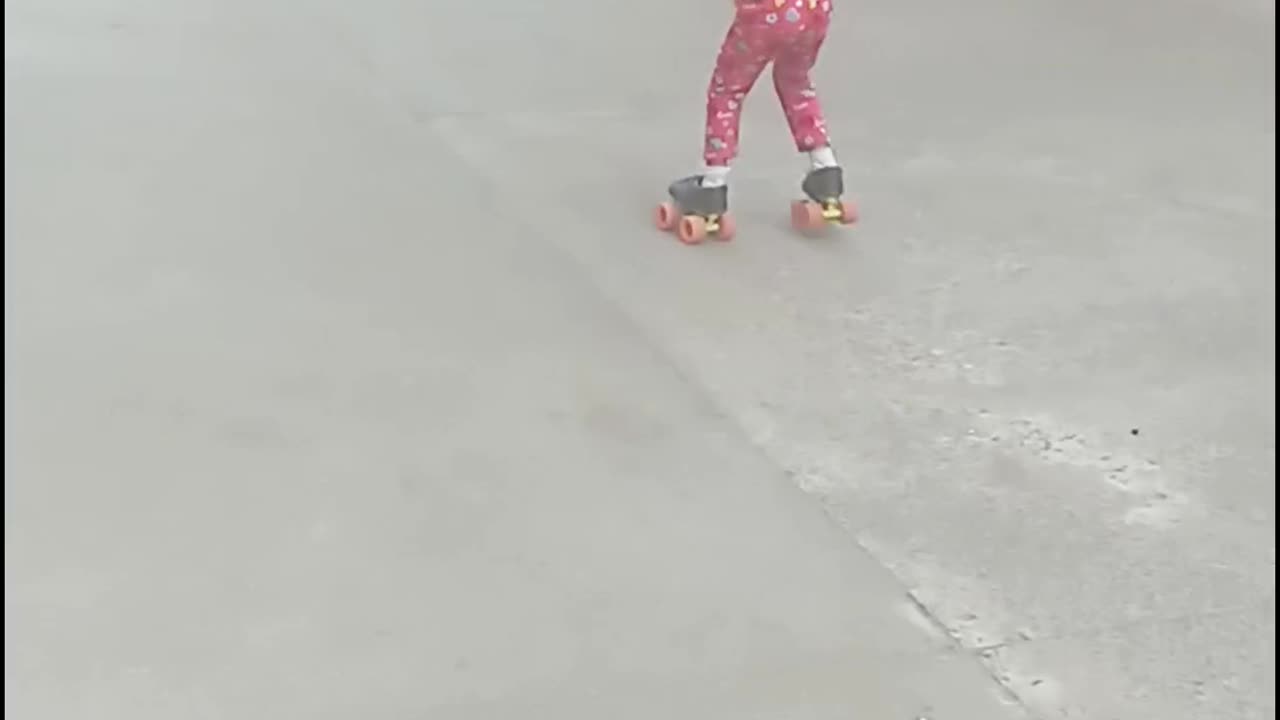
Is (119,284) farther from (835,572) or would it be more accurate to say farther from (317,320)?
(835,572)

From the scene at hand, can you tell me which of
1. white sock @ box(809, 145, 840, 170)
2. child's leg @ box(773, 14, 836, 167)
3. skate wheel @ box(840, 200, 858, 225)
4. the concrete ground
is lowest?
the concrete ground

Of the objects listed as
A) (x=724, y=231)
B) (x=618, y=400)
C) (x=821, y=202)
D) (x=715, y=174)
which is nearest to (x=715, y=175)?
(x=715, y=174)

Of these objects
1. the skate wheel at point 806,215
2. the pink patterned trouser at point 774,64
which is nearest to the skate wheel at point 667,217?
the pink patterned trouser at point 774,64

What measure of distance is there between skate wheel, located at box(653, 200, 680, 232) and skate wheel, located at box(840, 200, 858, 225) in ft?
1.01

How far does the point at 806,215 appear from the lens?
309 cm

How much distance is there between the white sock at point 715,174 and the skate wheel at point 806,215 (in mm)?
150

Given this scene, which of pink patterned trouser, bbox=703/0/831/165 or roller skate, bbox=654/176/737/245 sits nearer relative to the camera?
pink patterned trouser, bbox=703/0/831/165

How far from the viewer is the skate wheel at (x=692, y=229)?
9.98 feet

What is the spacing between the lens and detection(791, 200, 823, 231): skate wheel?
121 inches

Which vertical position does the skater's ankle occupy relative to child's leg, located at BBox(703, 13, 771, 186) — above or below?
below

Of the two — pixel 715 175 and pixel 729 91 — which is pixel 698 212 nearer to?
pixel 715 175

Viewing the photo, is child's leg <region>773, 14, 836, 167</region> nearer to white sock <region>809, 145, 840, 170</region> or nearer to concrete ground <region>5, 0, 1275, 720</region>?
white sock <region>809, 145, 840, 170</region>

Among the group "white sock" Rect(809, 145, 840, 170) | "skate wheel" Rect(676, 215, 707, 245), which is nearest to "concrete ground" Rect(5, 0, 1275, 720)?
"skate wheel" Rect(676, 215, 707, 245)

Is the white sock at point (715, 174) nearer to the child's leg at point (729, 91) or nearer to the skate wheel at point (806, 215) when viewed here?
the child's leg at point (729, 91)
